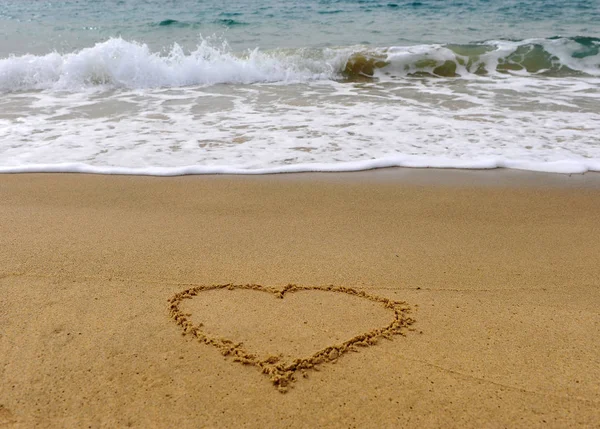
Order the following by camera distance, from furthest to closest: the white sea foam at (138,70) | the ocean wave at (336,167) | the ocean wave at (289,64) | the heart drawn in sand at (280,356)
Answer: the ocean wave at (289,64)
the white sea foam at (138,70)
the ocean wave at (336,167)
the heart drawn in sand at (280,356)

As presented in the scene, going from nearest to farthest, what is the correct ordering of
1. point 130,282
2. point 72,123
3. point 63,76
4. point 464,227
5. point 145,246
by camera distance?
point 130,282 < point 145,246 < point 464,227 < point 72,123 < point 63,76

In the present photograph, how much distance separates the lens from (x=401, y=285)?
2111 mm

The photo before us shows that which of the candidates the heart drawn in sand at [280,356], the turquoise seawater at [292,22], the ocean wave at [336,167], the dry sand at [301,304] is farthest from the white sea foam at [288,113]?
the turquoise seawater at [292,22]

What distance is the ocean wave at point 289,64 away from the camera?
7312 millimetres

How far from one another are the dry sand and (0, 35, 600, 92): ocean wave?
457 cm

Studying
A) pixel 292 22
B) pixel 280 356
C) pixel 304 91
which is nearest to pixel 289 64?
pixel 304 91

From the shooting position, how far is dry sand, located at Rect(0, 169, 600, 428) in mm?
1455

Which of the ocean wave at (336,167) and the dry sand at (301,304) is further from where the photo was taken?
the ocean wave at (336,167)

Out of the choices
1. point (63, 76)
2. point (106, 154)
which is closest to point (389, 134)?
point (106, 154)

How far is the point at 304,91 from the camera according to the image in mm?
6660

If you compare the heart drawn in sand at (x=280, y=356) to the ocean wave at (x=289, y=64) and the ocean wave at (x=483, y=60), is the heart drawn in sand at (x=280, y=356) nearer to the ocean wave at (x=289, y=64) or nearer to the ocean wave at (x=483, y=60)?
the ocean wave at (x=289, y=64)

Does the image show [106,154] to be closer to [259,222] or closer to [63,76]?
[259,222]

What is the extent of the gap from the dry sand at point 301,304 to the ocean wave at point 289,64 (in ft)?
15.0

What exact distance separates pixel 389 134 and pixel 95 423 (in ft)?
11.6
